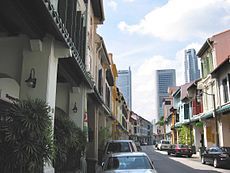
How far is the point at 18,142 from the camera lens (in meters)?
6.72

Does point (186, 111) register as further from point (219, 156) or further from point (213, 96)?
point (219, 156)

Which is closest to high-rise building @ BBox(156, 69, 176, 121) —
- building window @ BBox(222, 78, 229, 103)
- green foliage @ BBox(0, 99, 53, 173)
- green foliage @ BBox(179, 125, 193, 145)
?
green foliage @ BBox(179, 125, 193, 145)

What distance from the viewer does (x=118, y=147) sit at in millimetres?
16172

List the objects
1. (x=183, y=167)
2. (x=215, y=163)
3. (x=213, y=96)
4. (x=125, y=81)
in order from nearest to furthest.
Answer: (x=183, y=167) → (x=215, y=163) → (x=213, y=96) → (x=125, y=81)

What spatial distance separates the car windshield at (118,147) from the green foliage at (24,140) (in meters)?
9.17

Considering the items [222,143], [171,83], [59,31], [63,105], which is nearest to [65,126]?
[59,31]

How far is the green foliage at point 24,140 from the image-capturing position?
6.69 m

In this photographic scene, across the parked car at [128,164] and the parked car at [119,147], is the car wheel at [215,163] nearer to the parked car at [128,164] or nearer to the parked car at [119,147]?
the parked car at [119,147]

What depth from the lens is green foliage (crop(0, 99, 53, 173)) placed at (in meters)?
6.69

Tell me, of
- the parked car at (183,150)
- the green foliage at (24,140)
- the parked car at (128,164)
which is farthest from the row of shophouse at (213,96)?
the green foliage at (24,140)

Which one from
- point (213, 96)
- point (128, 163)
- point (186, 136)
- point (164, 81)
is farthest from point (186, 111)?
point (164, 81)

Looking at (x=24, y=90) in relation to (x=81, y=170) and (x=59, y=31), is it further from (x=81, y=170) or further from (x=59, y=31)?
(x=81, y=170)

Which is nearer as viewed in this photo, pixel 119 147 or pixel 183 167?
pixel 119 147

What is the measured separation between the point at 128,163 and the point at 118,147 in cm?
705
